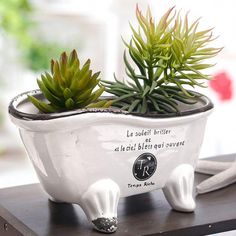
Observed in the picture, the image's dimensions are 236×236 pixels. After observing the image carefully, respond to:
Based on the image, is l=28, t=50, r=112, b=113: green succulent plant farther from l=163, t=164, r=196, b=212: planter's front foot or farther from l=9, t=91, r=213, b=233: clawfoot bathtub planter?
l=163, t=164, r=196, b=212: planter's front foot

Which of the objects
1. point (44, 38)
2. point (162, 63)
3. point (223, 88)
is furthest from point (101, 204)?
point (44, 38)

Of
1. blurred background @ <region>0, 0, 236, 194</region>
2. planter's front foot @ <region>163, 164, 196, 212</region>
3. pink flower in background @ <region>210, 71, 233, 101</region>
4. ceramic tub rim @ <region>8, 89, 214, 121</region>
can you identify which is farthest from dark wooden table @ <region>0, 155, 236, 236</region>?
blurred background @ <region>0, 0, 236, 194</region>

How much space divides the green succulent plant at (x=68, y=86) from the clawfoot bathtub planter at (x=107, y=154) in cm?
3

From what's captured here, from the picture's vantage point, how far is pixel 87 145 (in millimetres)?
974

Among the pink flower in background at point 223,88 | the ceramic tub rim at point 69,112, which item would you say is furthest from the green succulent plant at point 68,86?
the pink flower in background at point 223,88

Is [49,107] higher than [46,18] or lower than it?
higher

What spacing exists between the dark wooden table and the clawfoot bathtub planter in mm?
→ 22

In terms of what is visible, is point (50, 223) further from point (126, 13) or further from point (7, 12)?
point (126, 13)

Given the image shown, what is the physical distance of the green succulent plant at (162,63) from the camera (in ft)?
3.43

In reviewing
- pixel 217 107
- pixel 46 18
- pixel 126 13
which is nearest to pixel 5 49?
pixel 46 18

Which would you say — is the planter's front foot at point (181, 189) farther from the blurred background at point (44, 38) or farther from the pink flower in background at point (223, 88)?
the blurred background at point (44, 38)

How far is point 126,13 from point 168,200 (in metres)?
2.24

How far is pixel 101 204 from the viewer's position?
0.98 m

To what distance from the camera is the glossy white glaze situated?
961mm
